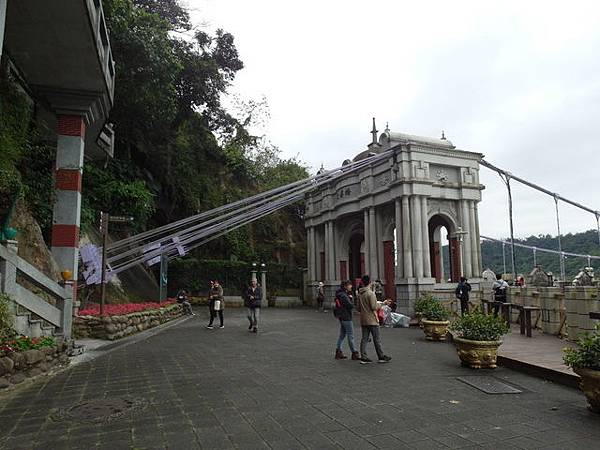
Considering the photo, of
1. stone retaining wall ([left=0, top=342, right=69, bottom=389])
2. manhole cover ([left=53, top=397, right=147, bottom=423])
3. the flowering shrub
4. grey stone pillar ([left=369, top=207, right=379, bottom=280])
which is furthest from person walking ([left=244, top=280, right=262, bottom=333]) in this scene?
grey stone pillar ([left=369, top=207, right=379, bottom=280])

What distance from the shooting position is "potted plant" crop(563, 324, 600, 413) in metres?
4.73

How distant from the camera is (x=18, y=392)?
5.84m

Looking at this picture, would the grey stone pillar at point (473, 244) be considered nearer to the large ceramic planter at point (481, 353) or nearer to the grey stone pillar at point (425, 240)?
the grey stone pillar at point (425, 240)

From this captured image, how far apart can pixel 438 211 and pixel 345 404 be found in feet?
56.2

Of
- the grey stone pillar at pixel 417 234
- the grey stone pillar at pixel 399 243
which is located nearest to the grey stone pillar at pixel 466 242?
the grey stone pillar at pixel 417 234

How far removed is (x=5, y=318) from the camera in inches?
242

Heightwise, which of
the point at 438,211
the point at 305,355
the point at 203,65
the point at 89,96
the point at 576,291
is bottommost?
the point at 305,355

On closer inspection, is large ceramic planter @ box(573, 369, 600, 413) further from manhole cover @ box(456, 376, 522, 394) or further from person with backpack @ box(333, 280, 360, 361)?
person with backpack @ box(333, 280, 360, 361)

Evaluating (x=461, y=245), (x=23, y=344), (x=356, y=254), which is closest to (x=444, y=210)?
(x=461, y=245)

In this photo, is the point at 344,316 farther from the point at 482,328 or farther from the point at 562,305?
the point at 562,305

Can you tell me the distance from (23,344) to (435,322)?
9263 mm

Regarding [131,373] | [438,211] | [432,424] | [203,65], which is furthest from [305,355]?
[203,65]

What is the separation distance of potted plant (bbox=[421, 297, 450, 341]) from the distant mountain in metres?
40.5

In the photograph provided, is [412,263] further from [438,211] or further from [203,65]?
[203,65]
